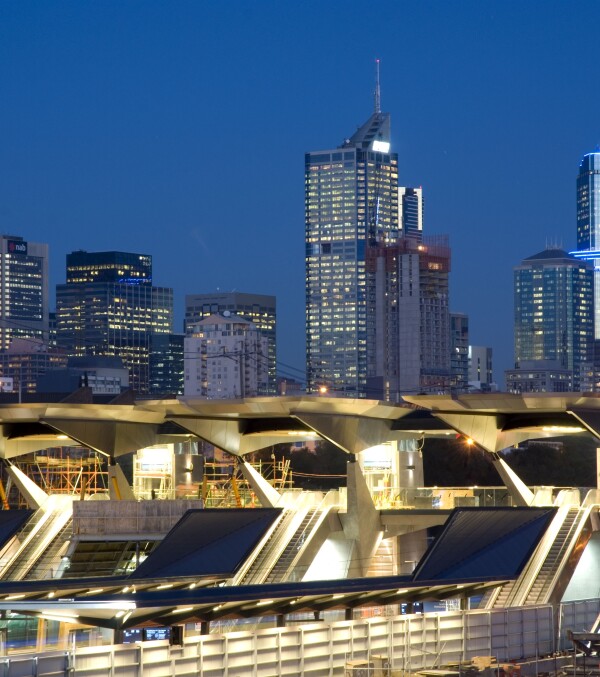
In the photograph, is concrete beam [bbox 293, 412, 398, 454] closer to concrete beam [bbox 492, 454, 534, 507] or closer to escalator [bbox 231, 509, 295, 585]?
escalator [bbox 231, 509, 295, 585]

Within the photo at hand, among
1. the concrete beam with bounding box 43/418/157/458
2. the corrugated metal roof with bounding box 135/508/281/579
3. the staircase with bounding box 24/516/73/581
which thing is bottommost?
the staircase with bounding box 24/516/73/581

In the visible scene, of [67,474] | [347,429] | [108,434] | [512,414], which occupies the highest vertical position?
[512,414]

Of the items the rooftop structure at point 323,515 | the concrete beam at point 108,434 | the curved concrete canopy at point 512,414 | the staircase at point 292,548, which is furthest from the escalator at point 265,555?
the concrete beam at point 108,434

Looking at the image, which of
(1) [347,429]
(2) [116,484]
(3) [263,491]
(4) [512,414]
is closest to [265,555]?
(3) [263,491]

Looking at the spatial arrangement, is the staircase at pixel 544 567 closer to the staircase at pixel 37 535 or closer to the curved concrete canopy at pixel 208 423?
the curved concrete canopy at pixel 208 423

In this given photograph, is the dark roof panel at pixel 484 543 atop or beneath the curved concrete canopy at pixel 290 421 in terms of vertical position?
beneath

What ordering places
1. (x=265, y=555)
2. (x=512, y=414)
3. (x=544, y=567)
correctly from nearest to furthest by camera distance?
(x=544, y=567)
(x=265, y=555)
(x=512, y=414)

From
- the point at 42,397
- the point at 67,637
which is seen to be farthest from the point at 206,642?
the point at 42,397

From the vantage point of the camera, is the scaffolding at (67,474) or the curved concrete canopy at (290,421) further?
the scaffolding at (67,474)

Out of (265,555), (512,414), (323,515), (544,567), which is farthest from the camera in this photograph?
(323,515)

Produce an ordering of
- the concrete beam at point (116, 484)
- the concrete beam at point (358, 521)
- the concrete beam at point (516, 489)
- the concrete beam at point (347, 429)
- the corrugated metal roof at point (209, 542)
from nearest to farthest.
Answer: the corrugated metal roof at point (209, 542) → the concrete beam at point (516, 489) → the concrete beam at point (347, 429) → the concrete beam at point (358, 521) → the concrete beam at point (116, 484)

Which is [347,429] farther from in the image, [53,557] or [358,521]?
[53,557]

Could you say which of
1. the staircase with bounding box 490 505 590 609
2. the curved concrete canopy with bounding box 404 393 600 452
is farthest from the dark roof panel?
the curved concrete canopy with bounding box 404 393 600 452

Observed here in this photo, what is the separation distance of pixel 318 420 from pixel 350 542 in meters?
Answer: 4.16
